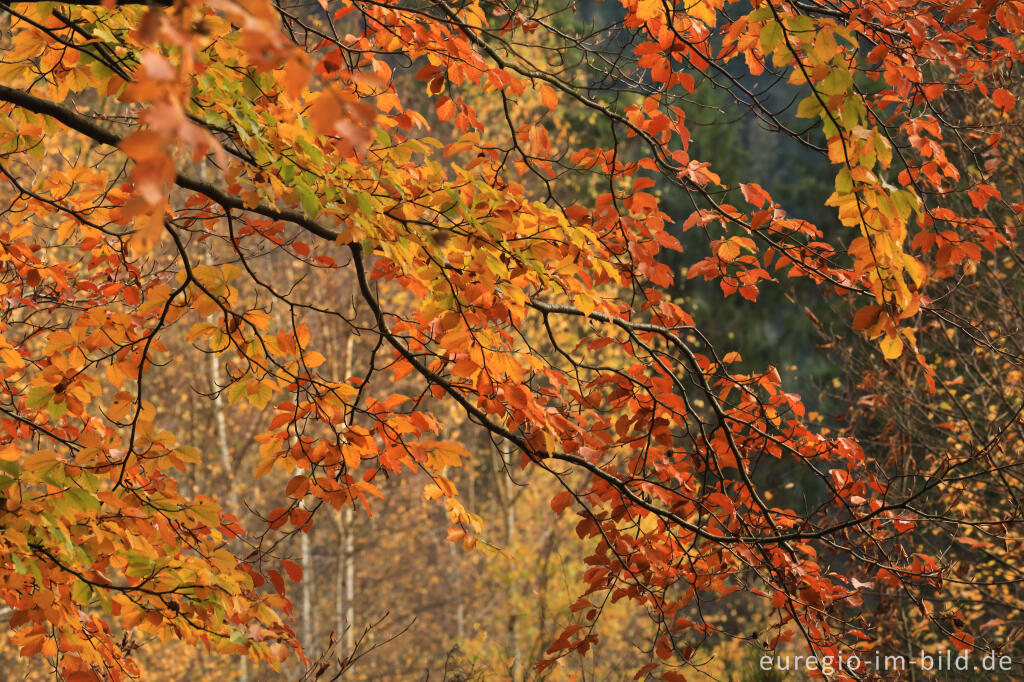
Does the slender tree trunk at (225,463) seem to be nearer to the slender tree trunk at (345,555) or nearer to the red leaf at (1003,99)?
the slender tree trunk at (345,555)

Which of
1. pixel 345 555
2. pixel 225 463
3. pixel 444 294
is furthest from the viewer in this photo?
pixel 345 555

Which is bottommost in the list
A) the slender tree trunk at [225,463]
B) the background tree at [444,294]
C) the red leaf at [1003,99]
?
the background tree at [444,294]

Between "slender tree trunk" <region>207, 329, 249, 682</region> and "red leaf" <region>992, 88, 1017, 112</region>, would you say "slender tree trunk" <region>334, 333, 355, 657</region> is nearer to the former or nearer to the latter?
"slender tree trunk" <region>207, 329, 249, 682</region>

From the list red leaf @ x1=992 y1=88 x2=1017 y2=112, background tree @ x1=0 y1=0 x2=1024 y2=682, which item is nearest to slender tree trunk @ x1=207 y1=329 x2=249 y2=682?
background tree @ x1=0 y1=0 x2=1024 y2=682

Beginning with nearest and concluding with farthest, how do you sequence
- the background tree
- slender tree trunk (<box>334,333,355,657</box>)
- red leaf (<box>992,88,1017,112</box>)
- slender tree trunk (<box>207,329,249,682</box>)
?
the background tree < red leaf (<box>992,88,1017,112</box>) < slender tree trunk (<box>207,329,249,682</box>) < slender tree trunk (<box>334,333,355,657</box>)

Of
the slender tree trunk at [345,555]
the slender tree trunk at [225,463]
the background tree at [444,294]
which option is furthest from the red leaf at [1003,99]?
the slender tree trunk at [225,463]

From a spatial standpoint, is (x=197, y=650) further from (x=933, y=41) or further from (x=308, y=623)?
(x=933, y=41)

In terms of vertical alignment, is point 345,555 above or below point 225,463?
below

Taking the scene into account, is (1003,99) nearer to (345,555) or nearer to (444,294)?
(444,294)

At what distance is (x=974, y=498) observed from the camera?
5508 millimetres

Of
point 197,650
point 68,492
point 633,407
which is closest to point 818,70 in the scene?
point 633,407

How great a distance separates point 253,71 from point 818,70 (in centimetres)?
134

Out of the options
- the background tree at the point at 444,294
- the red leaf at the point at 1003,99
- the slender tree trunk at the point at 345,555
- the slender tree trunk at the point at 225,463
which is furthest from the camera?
the slender tree trunk at the point at 345,555

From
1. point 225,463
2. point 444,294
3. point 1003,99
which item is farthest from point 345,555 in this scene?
point 1003,99
